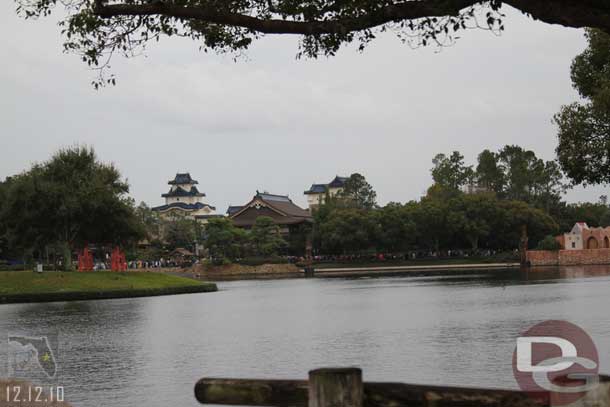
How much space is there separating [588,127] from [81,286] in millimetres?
29786

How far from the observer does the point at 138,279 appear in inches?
2014

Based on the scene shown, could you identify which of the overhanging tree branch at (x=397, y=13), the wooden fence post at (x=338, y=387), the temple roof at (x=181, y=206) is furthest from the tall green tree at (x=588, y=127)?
the temple roof at (x=181, y=206)

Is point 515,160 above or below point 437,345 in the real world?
above

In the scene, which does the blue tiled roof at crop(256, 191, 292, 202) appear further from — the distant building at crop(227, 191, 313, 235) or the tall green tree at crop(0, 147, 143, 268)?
the tall green tree at crop(0, 147, 143, 268)

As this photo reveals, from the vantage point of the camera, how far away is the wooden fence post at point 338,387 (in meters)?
5.55

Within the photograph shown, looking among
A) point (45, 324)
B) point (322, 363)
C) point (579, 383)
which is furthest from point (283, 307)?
point (579, 383)

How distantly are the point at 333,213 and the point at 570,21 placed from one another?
271 feet

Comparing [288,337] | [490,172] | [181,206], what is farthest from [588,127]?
[181,206]

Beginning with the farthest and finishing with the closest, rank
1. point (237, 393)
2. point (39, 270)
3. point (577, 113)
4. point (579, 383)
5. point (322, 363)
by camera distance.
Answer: point (39, 270)
point (577, 113)
point (322, 363)
point (237, 393)
point (579, 383)

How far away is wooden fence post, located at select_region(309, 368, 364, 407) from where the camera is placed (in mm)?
5551

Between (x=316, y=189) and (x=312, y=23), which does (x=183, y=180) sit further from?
(x=312, y=23)

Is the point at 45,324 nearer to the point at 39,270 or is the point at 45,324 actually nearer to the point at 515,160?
the point at 39,270

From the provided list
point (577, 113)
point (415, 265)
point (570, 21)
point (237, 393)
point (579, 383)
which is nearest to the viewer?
point (579, 383)

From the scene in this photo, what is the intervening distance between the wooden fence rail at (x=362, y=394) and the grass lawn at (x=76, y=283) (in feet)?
128
